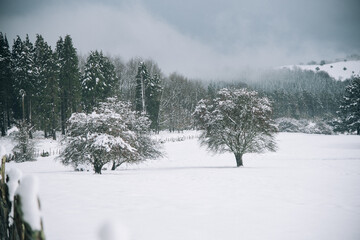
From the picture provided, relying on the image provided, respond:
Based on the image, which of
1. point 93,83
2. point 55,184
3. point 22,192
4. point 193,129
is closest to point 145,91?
point 93,83

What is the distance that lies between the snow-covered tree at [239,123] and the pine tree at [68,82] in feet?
95.7

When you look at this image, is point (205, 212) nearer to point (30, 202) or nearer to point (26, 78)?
point (30, 202)

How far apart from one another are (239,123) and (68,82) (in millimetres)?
33382

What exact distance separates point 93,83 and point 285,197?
37948 mm

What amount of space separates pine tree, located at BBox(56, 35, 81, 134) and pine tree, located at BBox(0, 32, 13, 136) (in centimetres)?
758

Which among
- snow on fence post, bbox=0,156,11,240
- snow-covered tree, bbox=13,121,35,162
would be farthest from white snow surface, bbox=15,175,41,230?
snow-covered tree, bbox=13,121,35,162

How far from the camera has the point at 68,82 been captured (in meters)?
37.4

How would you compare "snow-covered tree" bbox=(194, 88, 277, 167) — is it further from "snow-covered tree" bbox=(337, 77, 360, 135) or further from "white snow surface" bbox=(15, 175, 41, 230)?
"snow-covered tree" bbox=(337, 77, 360, 135)

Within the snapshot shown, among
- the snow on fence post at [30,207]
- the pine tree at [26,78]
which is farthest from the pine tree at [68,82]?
the snow on fence post at [30,207]

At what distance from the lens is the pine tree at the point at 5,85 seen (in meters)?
32.8

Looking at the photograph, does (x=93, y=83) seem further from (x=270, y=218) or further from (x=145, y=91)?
(x=270, y=218)

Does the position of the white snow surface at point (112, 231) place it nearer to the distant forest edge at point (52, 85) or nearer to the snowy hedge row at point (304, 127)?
the distant forest edge at point (52, 85)

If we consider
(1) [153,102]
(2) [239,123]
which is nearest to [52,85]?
(1) [153,102]

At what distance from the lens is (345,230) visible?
14.0ft
